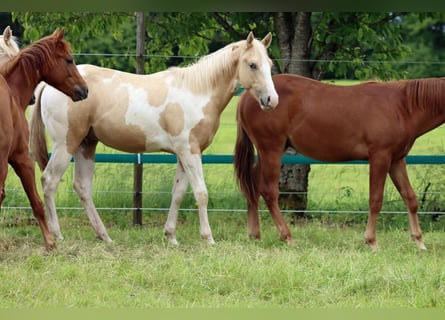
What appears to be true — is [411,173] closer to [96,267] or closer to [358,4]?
[96,267]

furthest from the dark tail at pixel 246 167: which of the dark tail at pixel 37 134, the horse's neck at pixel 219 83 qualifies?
the dark tail at pixel 37 134

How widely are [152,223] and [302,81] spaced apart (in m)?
2.44

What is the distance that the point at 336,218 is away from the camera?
8055 mm

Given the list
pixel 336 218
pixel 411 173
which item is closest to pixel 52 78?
pixel 336 218

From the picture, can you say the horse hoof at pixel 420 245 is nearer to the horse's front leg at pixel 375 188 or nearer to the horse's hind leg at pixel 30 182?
the horse's front leg at pixel 375 188

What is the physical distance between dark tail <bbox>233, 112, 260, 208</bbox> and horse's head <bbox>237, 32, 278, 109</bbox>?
2.06 feet

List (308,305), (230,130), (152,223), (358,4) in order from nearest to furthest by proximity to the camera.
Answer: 1. (358,4)
2. (308,305)
3. (152,223)
4. (230,130)

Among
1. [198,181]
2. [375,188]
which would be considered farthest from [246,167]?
[375,188]

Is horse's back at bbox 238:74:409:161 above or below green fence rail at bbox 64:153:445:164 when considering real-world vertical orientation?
A: above

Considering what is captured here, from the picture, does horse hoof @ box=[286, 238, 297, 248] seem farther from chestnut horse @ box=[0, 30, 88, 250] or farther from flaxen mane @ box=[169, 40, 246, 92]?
chestnut horse @ box=[0, 30, 88, 250]

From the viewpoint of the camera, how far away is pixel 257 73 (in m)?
6.34

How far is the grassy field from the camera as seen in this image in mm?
4095

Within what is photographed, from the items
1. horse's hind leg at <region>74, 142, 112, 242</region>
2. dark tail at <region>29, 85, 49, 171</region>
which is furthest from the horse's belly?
dark tail at <region>29, 85, 49, 171</region>

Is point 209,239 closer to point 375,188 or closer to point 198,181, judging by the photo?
point 198,181
